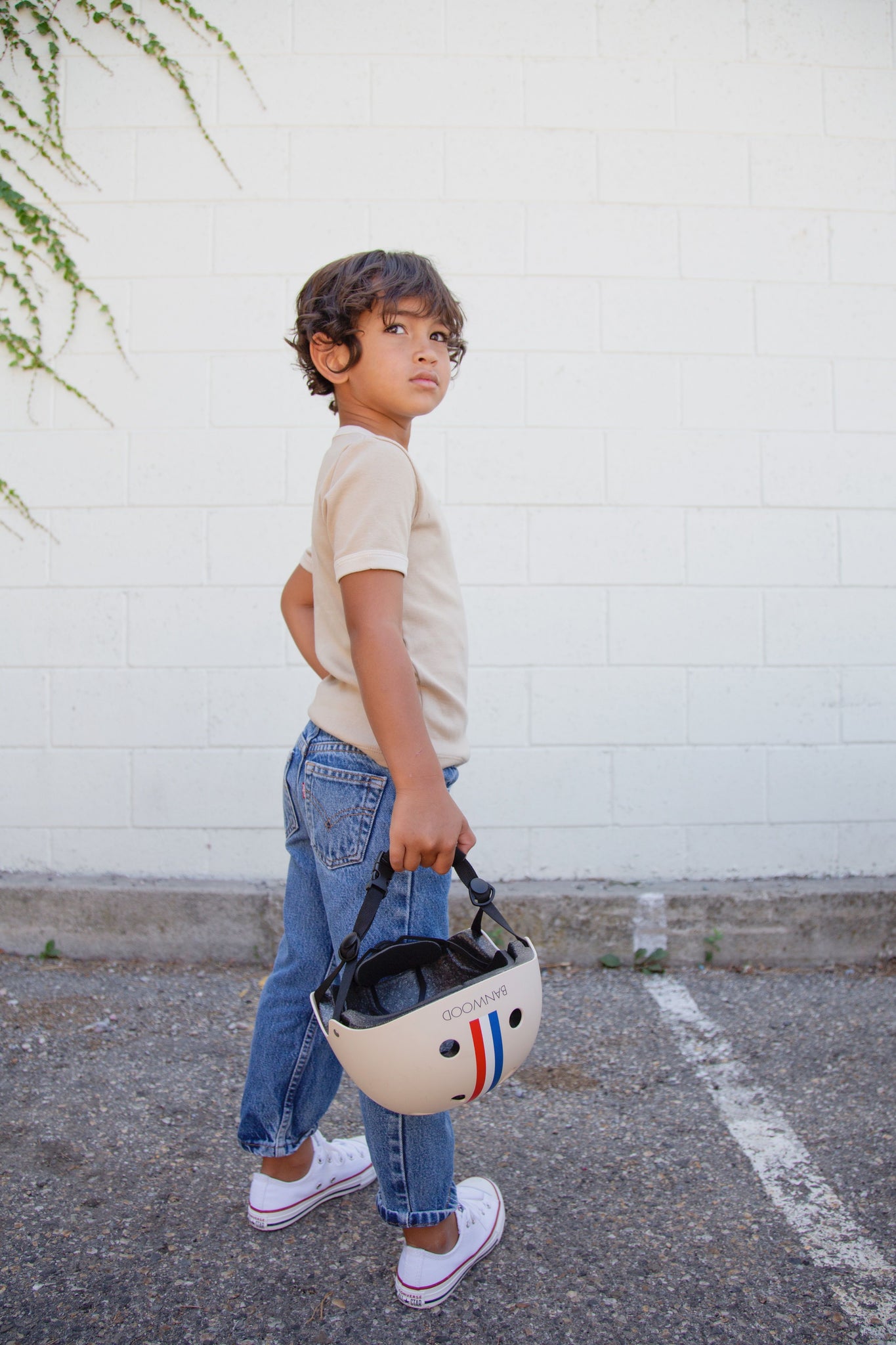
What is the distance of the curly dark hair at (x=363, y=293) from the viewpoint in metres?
1.64

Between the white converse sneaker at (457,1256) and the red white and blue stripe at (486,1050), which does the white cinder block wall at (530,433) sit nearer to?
the white converse sneaker at (457,1256)

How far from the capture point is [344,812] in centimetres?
159

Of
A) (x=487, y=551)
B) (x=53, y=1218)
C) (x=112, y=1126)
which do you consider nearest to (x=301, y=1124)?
(x=53, y=1218)

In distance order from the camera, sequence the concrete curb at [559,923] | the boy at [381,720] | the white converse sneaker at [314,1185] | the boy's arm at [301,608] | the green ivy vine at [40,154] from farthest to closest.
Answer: the green ivy vine at [40,154] → the concrete curb at [559,923] → the boy's arm at [301,608] → the white converse sneaker at [314,1185] → the boy at [381,720]

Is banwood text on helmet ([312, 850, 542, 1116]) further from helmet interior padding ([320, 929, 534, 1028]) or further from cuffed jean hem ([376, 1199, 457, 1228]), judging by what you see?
cuffed jean hem ([376, 1199, 457, 1228])

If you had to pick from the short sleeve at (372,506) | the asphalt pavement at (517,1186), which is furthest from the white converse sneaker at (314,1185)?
the short sleeve at (372,506)

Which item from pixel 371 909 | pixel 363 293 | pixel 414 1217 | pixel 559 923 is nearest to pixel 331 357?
pixel 363 293

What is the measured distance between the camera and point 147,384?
3.46 m

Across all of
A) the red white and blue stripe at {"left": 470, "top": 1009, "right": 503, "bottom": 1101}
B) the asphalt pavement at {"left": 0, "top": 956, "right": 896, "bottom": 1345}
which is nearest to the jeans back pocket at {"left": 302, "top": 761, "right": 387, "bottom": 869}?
the red white and blue stripe at {"left": 470, "top": 1009, "right": 503, "bottom": 1101}

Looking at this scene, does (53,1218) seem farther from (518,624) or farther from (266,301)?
(266,301)

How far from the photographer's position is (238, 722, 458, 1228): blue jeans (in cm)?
159

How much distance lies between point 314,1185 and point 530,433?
2509 millimetres

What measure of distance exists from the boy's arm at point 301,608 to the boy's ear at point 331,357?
0.47 m

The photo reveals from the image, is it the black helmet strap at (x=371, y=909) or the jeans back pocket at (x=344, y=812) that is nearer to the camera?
the black helmet strap at (x=371, y=909)
